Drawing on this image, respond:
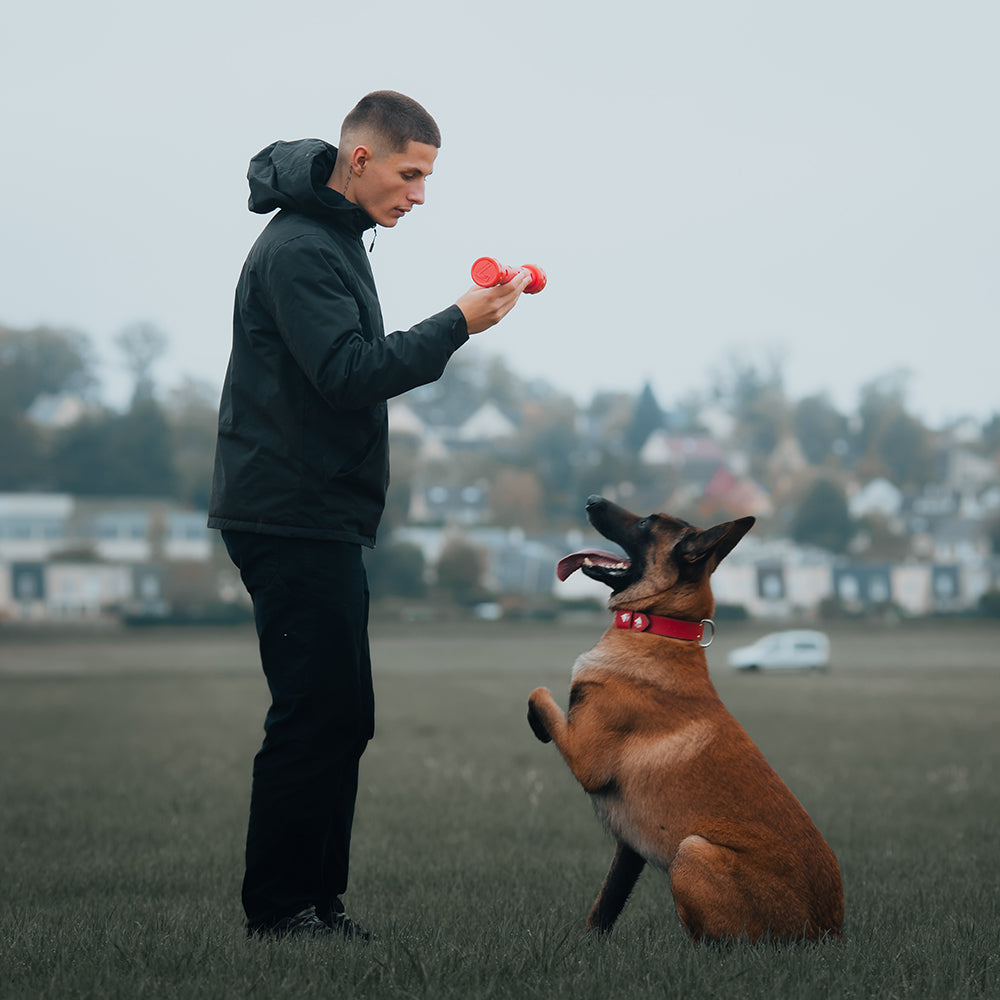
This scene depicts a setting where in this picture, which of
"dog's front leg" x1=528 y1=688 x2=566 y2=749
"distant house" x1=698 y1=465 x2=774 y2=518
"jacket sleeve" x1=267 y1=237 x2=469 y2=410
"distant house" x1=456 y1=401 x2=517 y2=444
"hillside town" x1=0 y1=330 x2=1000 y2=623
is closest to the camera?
"jacket sleeve" x1=267 y1=237 x2=469 y2=410

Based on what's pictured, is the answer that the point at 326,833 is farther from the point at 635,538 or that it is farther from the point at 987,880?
the point at 987,880

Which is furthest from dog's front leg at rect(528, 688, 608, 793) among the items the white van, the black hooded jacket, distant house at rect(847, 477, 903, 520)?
distant house at rect(847, 477, 903, 520)

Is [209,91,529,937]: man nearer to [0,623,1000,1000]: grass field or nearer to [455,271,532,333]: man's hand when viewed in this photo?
[455,271,532,333]: man's hand

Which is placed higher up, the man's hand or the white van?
the man's hand

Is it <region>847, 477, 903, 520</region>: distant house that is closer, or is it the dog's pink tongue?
the dog's pink tongue

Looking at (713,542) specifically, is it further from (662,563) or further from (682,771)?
(682,771)

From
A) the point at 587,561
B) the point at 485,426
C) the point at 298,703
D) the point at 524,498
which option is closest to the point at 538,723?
the point at 587,561

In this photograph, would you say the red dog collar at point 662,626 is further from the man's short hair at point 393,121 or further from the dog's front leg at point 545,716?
the man's short hair at point 393,121

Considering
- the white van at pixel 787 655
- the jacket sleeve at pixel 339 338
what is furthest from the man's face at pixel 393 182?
the white van at pixel 787 655

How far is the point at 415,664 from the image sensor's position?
48594mm

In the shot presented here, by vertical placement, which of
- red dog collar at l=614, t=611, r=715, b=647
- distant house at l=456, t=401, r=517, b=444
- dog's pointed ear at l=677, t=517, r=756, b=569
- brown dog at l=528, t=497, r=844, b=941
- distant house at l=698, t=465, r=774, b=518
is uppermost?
distant house at l=456, t=401, r=517, b=444

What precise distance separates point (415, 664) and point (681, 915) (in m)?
45.1

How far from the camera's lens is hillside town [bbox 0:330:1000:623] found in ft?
323

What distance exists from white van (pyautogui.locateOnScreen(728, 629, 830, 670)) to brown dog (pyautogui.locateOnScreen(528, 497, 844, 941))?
45.6 metres
